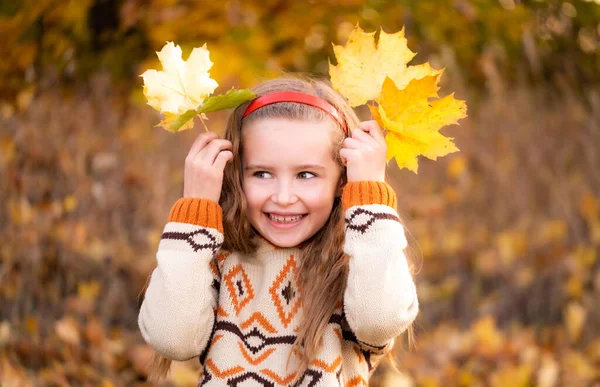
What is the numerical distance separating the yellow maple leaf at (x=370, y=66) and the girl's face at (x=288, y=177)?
13 cm

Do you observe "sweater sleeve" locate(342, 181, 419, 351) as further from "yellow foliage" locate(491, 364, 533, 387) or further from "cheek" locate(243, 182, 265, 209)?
"yellow foliage" locate(491, 364, 533, 387)

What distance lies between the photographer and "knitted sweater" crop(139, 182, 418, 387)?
73.0 inches

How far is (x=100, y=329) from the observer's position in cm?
354

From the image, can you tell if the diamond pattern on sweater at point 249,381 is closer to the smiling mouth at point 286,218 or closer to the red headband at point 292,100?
the smiling mouth at point 286,218

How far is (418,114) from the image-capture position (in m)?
1.91

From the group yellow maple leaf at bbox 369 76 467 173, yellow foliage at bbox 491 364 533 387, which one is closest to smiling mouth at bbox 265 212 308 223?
yellow maple leaf at bbox 369 76 467 173

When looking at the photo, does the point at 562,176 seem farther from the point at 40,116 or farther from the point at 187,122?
the point at 187,122

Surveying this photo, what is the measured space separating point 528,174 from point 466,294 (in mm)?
1029

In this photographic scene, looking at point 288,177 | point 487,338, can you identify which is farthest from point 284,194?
point 487,338

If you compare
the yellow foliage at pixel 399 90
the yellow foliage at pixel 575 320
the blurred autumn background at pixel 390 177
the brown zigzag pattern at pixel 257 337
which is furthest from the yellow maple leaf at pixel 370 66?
the yellow foliage at pixel 575 320

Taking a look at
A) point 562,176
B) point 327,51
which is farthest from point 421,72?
point 327,51

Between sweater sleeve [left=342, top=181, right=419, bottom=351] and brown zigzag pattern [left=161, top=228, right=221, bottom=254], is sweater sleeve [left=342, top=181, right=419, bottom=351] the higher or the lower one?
the lower one

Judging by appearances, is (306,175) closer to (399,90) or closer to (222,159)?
(222,159)

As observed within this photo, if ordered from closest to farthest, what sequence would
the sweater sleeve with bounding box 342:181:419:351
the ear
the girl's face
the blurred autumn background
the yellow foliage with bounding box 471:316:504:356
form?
the sweater sleeve with bounding box 342:181:419:351 < the girl's face < the ear < the blurred autumn background < the yellow foliage with bounding box 471:316:504:356
